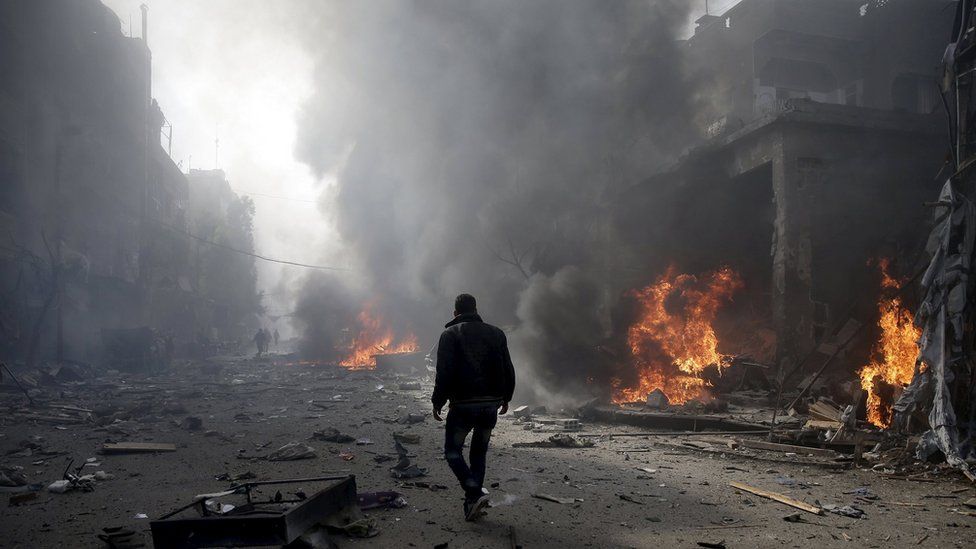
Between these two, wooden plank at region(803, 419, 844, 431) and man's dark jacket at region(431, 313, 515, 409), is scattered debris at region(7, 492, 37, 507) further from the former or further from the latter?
wooden plank at region(803, 419, 844, 431)

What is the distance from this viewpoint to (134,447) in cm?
716

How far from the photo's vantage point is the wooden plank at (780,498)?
473 cm

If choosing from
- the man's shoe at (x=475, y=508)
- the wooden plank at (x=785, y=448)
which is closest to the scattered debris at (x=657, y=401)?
the wooden plank at (x=785, y=448)

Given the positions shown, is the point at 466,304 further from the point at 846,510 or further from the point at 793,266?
the point at 793,266

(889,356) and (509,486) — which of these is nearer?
(509,486)

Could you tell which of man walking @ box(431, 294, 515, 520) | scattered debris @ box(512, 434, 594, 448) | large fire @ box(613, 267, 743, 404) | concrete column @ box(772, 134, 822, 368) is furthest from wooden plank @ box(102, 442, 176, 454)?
concrete column @ box(772, 134, 822, 368)

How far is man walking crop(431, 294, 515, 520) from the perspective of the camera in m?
4.48

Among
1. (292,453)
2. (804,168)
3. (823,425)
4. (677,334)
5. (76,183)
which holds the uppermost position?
(76,183)

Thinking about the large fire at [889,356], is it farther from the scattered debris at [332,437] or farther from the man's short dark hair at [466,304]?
the scattered debris at [332,437]

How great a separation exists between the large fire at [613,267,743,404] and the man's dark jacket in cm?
760

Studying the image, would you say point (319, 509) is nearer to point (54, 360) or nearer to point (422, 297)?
point (54, 360)

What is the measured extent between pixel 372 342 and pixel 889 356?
22.8 metres

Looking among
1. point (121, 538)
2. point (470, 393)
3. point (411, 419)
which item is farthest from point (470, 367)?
point (411, 419)

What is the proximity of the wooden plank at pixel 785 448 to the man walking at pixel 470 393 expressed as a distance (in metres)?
4.44
